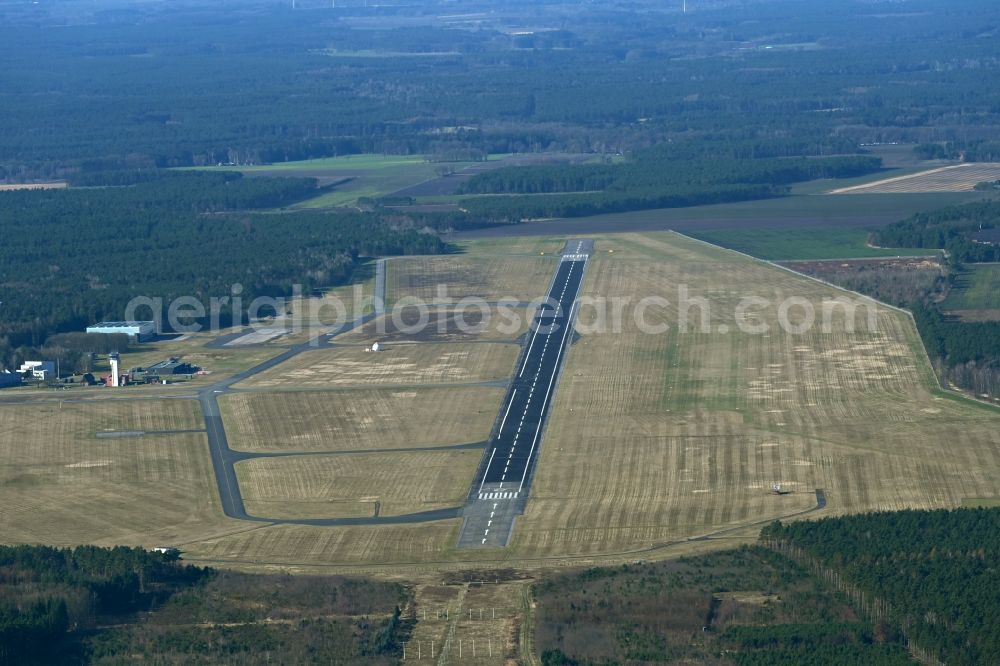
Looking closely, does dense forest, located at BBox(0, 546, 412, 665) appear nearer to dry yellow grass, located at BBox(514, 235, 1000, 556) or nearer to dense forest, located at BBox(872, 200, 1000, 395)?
dry yellow grass, located at BBox(514, 235, 1000, 556)

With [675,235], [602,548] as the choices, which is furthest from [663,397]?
[675,235]

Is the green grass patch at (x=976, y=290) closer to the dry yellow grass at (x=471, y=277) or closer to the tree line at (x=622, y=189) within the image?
the dry yellow grass at (x=471, y=277)

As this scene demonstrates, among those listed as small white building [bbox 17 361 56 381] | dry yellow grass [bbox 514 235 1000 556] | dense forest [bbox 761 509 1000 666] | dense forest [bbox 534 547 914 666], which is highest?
dense forest [bbox 761 509 1000 666]

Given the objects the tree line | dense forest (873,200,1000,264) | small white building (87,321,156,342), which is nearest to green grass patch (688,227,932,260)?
dense forest (873,200,1000,264)

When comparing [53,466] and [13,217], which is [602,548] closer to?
[53,466]

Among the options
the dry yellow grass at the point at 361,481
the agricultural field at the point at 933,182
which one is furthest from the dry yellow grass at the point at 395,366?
the agricultural field at the point at 933,182

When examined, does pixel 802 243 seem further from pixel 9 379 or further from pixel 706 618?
pixel 706 618
